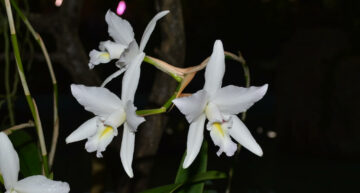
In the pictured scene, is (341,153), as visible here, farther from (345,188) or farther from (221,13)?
(221,13)

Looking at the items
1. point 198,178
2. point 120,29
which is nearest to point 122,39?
point 120,29

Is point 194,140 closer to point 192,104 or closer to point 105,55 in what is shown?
point 192,104

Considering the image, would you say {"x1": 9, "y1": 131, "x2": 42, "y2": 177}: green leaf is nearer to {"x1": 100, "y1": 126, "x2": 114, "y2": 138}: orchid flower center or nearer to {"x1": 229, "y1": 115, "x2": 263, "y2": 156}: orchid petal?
{"x1": 100, "y1": 126, "x2": 114, "y2": 138}: orchid flower center

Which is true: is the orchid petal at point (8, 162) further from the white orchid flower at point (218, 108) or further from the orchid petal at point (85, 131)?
A: the white orchid flower at point (218, 108)

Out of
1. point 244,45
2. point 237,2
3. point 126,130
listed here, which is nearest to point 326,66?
point 237,2

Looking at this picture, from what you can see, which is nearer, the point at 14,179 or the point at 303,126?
the point at 14,179

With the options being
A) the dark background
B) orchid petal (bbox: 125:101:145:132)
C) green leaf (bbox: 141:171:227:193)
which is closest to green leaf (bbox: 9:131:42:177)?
green leaf (bbox: 141:171:227:193)

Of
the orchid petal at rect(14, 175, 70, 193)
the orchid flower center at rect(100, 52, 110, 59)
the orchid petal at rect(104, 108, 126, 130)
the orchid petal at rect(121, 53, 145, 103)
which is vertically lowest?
the orchid petal at rect(14, 175, 70, 193)

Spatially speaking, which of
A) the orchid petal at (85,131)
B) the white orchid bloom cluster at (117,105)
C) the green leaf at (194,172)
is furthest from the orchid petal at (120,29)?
the green leaf at (194,172)
